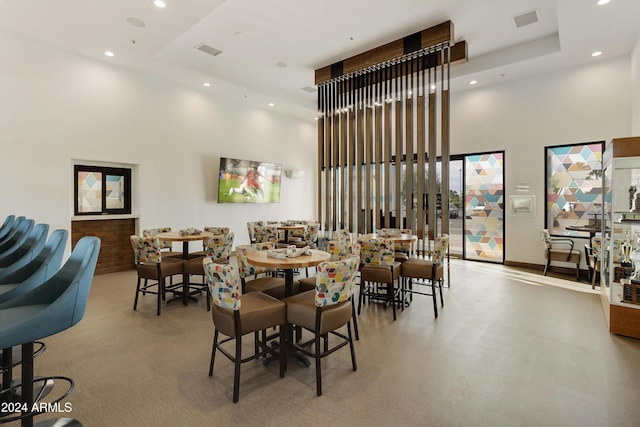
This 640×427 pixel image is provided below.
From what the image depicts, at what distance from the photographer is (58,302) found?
174cm

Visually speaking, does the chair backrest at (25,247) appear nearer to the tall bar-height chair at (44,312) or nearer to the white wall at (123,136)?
the tall bar-height chair at (44,312)

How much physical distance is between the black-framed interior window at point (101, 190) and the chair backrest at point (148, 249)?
2.93 m

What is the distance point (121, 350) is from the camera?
324cm

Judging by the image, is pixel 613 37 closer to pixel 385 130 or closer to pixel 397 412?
pixel 385 130

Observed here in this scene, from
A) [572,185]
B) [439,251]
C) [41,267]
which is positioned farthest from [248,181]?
[572,185]

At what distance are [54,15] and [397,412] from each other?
682 centimetres

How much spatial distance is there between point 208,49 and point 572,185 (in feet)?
25.6

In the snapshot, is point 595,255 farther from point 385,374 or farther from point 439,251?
point 385,374

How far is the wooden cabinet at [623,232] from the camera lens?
3.57 metres

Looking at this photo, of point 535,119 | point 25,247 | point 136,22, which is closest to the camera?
point 25,247

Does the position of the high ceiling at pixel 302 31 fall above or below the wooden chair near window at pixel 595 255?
above

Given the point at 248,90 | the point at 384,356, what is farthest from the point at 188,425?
the point at 248,90

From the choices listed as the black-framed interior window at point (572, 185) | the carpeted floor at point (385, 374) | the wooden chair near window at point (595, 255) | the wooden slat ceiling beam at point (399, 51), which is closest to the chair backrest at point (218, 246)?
the carpeted floor at point (385, 374)

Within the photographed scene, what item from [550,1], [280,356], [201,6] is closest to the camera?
[280,356]
